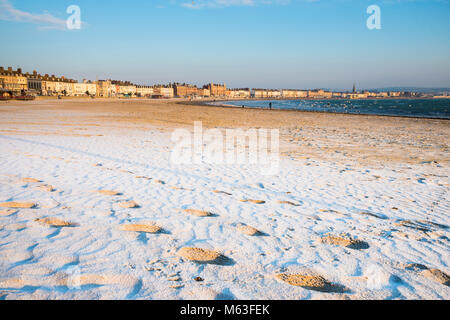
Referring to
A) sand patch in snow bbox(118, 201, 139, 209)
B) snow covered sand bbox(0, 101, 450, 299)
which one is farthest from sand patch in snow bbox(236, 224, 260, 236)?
sand patch in snow bbox(118, 201, 139, 209)

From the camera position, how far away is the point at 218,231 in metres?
3.28

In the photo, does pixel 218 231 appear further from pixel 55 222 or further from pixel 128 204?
pixel 55 222

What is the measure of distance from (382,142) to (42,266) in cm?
1160

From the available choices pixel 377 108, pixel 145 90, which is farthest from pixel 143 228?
pixel 145 90

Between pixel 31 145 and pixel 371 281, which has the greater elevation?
pixel 31 145

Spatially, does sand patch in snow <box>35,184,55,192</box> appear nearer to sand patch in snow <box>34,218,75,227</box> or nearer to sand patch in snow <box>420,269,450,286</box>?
sand patch in snow <box>34,218,75,227</box>

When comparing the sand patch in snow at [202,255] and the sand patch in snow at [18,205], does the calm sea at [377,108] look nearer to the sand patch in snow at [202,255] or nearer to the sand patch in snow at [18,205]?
the sand patch in snow at [202,255]

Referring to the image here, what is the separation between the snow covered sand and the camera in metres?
2.26

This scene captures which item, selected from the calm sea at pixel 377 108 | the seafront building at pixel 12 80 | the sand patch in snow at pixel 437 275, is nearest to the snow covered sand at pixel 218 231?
the sand patch in snow at pixel 437 275

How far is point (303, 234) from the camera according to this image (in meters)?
3.29

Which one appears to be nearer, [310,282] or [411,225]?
[310,282]

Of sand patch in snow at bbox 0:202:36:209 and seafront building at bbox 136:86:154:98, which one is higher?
seafront building at bbox 136:86:154:98
